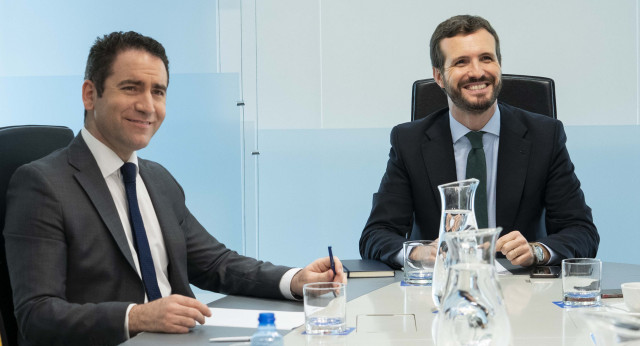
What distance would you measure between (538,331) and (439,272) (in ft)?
0.78

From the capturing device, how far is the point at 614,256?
4852 millimetres

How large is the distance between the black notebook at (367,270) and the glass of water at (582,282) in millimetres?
586

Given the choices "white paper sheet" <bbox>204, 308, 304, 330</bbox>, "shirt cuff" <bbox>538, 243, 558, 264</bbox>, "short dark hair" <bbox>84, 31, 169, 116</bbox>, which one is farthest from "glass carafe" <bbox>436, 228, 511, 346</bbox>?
"short dark hair" <bbox>84, 31, 169, 116</bbox>

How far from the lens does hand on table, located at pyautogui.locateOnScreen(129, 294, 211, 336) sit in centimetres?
157

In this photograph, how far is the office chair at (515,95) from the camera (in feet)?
10.1

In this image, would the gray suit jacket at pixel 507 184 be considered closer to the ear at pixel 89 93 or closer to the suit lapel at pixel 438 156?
the suit lapel at pixel 438 156

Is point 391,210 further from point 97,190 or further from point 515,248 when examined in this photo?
point 97,190

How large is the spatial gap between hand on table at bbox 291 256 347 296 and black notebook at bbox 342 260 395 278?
0.20m

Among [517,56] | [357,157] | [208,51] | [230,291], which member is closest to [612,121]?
[517,56]

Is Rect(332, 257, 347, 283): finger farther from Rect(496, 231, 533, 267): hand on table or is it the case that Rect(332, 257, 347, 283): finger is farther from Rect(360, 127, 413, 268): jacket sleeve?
Rect(360, 127, 413, 268): jacket sleeve

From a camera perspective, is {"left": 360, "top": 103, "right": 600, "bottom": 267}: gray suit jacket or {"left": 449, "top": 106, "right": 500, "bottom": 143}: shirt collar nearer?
{"left": 360, "top": 103, "right": 600, "bottom": 267}: gray suit jacket

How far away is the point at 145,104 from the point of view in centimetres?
220

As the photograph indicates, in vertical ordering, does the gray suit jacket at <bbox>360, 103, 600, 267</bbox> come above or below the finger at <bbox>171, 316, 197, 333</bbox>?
above

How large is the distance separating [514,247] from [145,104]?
1.08 meters
